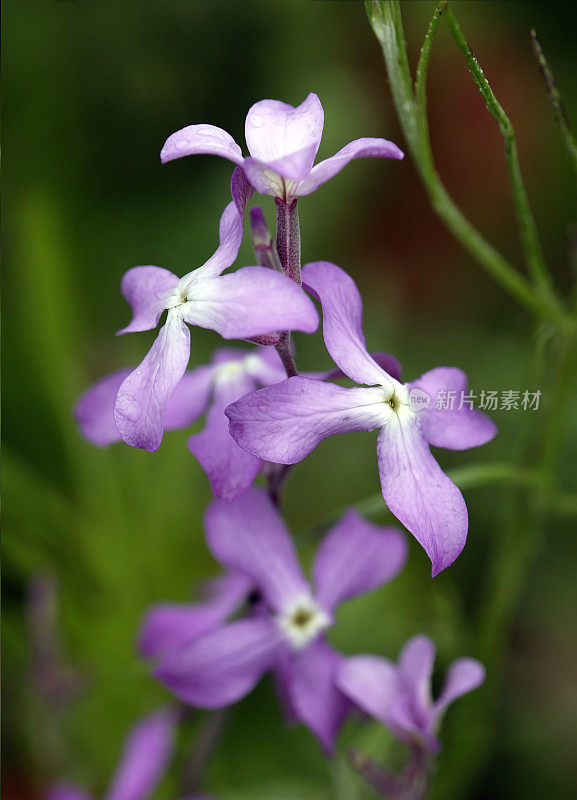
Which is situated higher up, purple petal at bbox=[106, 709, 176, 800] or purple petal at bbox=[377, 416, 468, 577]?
purple petal at bbox=[377, 416, 468, 577]

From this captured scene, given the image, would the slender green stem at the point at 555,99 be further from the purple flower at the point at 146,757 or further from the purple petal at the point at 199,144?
the purple flower at the point at 146,757

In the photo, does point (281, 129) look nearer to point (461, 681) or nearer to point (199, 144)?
point (199, 144)

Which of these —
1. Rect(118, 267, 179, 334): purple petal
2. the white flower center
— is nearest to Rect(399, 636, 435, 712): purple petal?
the white flower center

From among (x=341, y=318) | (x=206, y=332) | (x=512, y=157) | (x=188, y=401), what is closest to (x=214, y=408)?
(x=188, y=401)

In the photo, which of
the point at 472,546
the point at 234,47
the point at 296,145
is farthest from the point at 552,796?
the point at 234,47

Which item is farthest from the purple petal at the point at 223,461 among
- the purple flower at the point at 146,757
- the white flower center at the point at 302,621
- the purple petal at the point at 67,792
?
the purple petal at the point at 67,792

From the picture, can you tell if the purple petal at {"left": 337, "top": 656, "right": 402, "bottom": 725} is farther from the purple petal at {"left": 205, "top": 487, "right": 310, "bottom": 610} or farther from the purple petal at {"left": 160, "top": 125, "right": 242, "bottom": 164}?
the purple petal at {"left": 160, "top": 125, "right": 242, "bottom": 164}

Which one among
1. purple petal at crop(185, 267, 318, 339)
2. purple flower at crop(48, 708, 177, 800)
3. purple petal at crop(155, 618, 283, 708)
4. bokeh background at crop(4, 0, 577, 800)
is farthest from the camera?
bokeh background at crop(4, 0, 577, 800)
